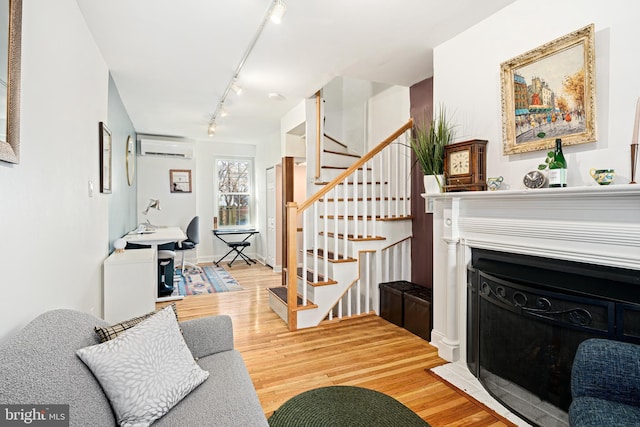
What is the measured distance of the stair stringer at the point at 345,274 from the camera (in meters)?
3.44

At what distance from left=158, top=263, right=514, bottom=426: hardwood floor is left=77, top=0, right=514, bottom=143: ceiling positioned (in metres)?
2.59

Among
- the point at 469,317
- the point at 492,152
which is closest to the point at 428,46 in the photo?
the point at 492,152

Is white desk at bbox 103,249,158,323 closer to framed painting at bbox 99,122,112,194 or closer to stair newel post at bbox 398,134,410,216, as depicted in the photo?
framed painting at bbox 99,122,112,194

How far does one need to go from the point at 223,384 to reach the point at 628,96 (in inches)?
93.6

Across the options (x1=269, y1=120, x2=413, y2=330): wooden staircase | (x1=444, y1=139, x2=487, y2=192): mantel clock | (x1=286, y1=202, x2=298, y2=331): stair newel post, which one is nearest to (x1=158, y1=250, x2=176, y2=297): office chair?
(x1=269, y1=120, x2=413, y2=330): wooden staircase

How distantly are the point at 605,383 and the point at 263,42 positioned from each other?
10.1 feet

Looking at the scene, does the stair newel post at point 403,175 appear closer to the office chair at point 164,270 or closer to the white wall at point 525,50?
the white wall at point 525,50

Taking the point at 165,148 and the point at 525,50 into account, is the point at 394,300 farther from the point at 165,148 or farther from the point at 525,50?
the point at 165,148

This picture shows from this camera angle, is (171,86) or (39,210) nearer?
(39,210)

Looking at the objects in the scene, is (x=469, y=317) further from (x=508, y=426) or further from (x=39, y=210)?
(x=39, y=210)

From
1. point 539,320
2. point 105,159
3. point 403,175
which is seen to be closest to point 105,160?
point 105,159

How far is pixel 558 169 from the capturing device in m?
1.86

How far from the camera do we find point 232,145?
24.9 ft

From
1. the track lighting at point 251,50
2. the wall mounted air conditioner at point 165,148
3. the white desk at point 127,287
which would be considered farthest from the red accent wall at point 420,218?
the wall mounted air conditioner at point 165,148
